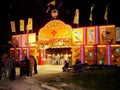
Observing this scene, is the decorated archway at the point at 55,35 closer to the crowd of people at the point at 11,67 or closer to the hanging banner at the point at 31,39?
the hanging banner at the point at 31,39

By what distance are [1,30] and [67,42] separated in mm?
18126

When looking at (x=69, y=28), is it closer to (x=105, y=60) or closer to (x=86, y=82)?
(x=105, y=60)

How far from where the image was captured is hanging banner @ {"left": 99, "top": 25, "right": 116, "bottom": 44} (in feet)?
104

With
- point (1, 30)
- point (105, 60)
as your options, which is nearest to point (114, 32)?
point (105, 60)

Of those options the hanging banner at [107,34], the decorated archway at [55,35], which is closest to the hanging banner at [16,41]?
the decorated archway at [55,35]

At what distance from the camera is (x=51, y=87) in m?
15.8

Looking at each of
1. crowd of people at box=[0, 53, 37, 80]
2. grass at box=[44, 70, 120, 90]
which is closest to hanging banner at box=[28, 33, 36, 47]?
crowd of people at box=[0, 53, 37, 80]

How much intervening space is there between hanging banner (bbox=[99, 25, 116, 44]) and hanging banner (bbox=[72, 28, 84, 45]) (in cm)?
255

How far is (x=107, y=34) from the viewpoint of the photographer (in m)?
32.1

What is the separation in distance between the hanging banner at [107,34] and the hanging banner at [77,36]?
255 cm

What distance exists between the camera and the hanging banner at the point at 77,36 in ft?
113

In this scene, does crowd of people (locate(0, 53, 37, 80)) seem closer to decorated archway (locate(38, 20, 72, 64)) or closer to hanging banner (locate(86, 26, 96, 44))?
hanging banner (locate(86, 26, 96, 44))

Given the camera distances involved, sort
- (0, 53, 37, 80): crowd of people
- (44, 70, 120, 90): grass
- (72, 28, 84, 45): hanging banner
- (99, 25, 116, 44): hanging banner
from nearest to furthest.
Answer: (44, 70, 120, 90): grass → (0, 53, 37, 80): crowd of people → (99, 25, 116, 44): hanging banner → (72, 28, 84, 45): hanging banner

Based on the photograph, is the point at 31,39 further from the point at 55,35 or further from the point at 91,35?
the point at 91,35
